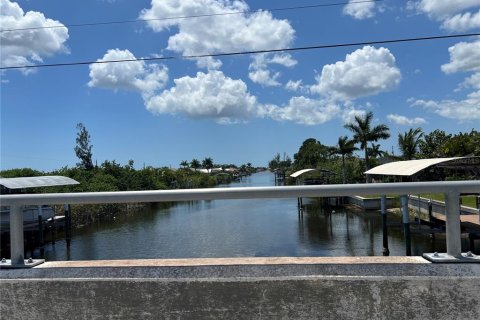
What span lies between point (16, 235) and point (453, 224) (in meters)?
3.21

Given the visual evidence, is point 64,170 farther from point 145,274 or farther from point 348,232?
point 145,274

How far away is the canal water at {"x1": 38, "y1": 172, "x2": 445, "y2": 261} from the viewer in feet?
92.7

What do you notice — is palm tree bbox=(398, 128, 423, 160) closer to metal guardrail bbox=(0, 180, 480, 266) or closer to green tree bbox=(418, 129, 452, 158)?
green tree bbox=(418, 129, 452, 158)

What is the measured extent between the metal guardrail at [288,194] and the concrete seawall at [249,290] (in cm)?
29

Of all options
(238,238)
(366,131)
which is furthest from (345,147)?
(238,238)

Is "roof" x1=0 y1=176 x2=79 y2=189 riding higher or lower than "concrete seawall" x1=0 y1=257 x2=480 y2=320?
higher

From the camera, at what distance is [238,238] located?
32.0 metres

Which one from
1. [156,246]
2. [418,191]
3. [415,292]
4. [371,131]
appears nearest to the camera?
[415,292]

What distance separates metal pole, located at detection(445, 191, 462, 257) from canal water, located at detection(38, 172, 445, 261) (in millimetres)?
22739

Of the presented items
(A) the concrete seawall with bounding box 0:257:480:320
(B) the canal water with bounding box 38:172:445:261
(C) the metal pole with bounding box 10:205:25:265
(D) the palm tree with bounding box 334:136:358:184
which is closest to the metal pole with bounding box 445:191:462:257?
(A) the concrete seawall with bounding box 0:257:480:320

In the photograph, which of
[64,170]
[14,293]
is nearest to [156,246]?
[14,293]

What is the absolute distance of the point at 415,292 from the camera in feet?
10.0

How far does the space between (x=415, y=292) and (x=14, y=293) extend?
2.81 m

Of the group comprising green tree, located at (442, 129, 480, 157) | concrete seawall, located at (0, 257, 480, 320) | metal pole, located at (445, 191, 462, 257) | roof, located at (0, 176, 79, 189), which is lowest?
concrete seawall, located at (0, 257, 480, 320)
